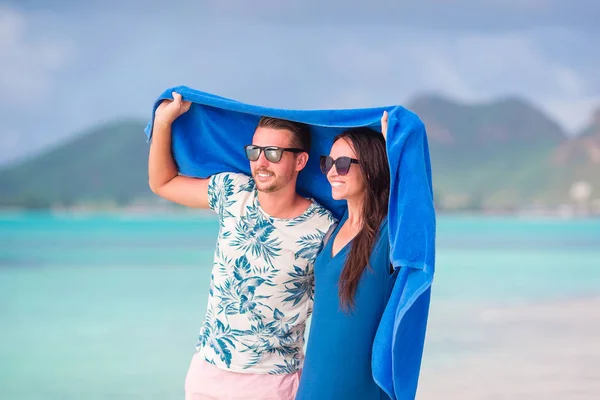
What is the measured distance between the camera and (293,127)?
2.87 m

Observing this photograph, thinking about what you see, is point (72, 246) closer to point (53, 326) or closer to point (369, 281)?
point (53, 326)

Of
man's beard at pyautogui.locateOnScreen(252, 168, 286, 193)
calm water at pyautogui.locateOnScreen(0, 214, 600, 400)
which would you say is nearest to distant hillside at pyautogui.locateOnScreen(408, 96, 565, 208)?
calm water at pyautogui.locateOnScreen(0, 214, 600, 400)

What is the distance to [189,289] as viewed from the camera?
10133 millimetres

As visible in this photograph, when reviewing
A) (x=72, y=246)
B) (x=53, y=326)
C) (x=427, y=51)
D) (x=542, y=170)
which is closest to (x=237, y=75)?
(x=427, y=51)

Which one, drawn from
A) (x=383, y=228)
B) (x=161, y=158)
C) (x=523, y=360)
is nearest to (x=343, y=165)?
(x=383, y=228)

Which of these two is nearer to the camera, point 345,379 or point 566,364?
point 345,379

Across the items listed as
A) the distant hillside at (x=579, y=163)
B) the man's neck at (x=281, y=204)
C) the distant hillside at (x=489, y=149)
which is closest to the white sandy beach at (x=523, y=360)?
the man's neck at (x=281, y=204)

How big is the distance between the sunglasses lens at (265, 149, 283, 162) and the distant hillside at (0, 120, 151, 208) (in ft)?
115

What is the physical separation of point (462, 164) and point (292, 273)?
3887 centimetres

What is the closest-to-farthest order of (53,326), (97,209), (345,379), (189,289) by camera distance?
(345,379)
(53,326)
(189,289)
(97,209)

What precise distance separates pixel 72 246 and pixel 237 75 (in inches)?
766

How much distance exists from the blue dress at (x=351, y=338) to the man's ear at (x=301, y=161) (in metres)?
0.49

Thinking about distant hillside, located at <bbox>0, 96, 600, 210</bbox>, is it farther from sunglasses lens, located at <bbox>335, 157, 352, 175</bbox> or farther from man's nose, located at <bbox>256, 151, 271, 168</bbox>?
sunglasses lens, located at <bbox>335, 157, 352, 175</bbox>

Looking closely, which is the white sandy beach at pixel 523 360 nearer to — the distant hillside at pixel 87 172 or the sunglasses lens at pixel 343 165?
the sunglasses lens at pixel 343 165
